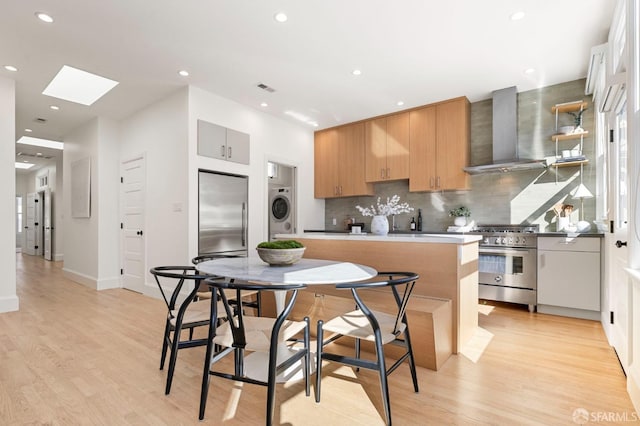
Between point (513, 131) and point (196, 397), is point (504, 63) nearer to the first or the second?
point (513, 131)

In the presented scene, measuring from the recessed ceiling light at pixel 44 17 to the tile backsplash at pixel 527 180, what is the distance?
15.2 ft

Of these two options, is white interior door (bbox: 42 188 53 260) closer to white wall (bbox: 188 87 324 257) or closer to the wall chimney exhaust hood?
white wall (bbox: 188 87 324 257)

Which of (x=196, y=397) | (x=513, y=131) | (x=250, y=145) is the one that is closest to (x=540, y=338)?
(x=513, y=131)

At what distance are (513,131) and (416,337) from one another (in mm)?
3155

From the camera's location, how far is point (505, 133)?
4137mm

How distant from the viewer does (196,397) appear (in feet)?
6.15

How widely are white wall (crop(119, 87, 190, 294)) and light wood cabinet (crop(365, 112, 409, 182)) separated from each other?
9.07 feet

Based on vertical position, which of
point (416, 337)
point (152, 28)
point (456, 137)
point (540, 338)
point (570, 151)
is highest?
point (152, 28)

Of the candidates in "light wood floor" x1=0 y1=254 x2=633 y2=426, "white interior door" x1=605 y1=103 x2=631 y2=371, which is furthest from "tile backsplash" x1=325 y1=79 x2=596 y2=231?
"light wood floor" x1=0 y1=254 x2=633 y2=426

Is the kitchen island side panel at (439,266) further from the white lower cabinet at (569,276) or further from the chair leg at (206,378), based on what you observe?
the chair leg at (206,378)

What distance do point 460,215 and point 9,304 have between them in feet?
18.5

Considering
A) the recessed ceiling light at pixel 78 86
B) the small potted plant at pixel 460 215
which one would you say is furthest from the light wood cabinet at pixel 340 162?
the recessed ceiling light at pixel 78 86

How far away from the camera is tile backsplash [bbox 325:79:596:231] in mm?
3875

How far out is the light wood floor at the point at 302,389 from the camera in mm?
1692
